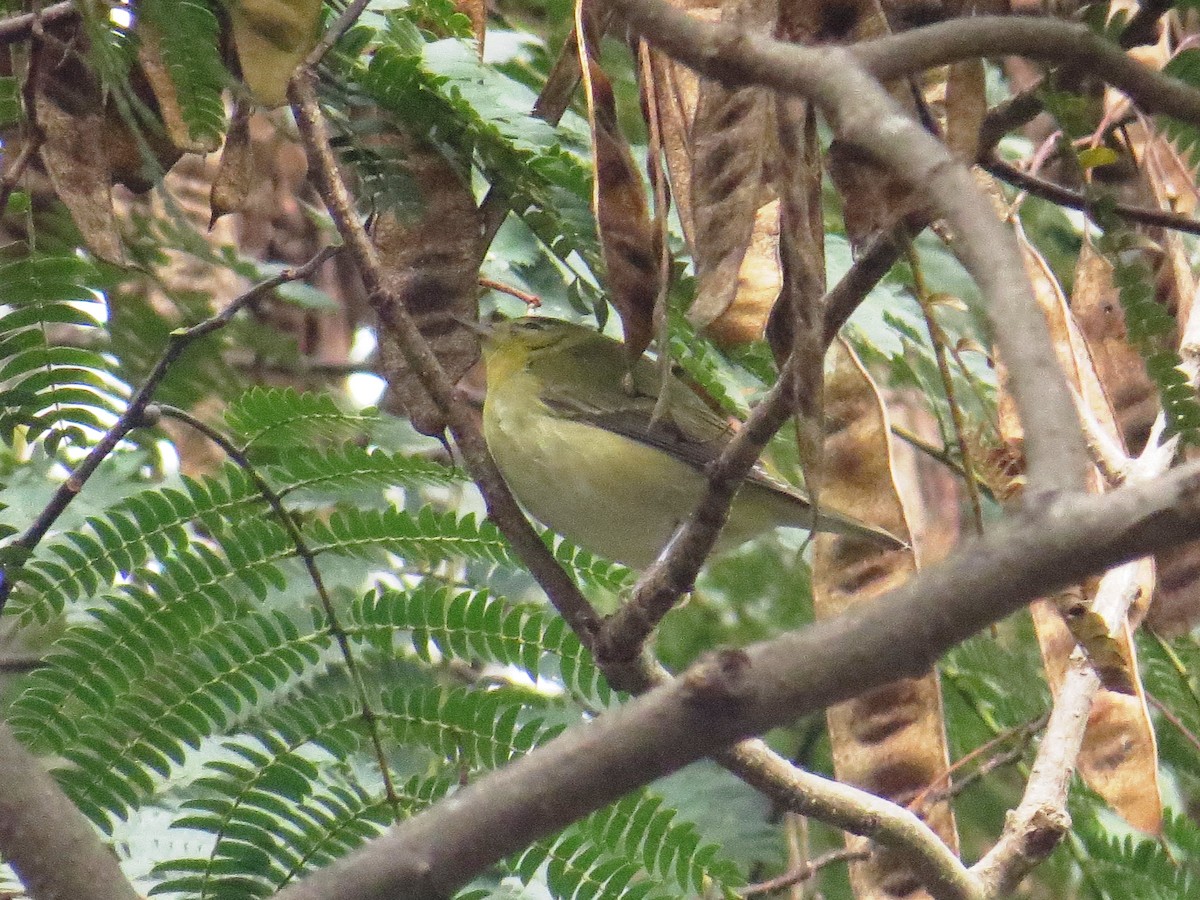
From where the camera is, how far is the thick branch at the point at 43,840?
4.54 ft

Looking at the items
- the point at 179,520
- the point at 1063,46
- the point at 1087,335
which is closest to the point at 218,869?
the point at 179,520

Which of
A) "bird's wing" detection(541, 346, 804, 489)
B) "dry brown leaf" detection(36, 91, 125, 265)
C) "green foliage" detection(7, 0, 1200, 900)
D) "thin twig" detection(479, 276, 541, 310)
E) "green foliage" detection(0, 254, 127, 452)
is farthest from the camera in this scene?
"bird's wing" detection(541, 346, 804, 489)

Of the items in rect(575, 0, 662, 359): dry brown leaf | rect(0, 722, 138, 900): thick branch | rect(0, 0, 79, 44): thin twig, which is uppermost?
rect(0, 0, 79, 44): thin twig

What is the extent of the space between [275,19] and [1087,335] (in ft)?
5.36

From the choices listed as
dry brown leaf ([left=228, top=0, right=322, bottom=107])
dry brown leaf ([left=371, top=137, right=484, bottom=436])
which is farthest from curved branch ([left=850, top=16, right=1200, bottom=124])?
dry brown leaf ([left=371, top=137, right=484, bottom=436])

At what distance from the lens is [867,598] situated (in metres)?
2.43

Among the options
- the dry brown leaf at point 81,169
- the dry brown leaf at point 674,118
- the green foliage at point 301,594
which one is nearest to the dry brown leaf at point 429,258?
the green foliage at point 301,594

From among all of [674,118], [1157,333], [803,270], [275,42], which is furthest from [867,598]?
[275,42]

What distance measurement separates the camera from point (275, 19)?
176cm

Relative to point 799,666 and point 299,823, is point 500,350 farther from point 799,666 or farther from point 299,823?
point 799,666

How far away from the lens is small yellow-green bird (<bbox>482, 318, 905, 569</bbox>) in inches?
125

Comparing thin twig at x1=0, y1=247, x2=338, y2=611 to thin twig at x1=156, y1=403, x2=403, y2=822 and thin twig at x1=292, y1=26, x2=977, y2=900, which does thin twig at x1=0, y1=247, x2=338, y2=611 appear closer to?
thin twig at x1=156, y1=403, x2=403, y2=822

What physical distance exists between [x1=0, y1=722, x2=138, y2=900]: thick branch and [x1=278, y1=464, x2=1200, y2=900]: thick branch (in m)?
0.49

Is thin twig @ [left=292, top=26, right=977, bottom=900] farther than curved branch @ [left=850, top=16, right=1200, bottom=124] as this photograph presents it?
Yes
